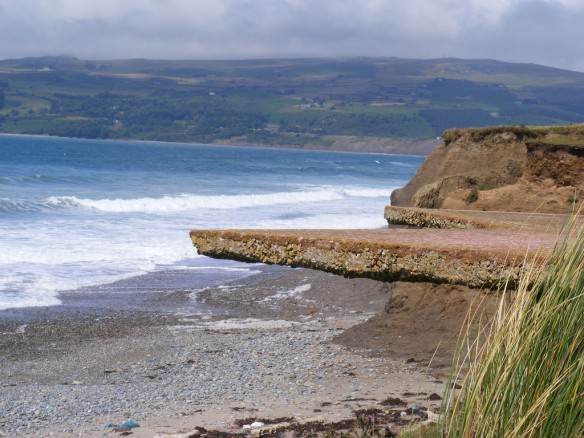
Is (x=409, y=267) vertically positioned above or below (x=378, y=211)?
above

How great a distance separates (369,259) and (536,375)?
8.10 ft

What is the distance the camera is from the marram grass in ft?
10.8

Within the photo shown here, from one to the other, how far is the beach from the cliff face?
265cm

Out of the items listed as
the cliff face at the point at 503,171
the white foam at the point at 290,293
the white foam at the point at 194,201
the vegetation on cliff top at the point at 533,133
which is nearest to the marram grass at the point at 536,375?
the cliff face at the point at 503,171

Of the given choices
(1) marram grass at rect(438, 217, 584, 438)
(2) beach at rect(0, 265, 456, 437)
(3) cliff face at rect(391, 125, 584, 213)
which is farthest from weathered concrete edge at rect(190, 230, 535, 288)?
(3) cliff face at rect(391, 125, 584, 213)

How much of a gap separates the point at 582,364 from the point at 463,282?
2.35 metres

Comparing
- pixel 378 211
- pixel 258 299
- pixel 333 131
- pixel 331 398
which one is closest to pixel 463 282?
pixel 331 398

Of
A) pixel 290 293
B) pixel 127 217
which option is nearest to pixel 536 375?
Answer: pixel 290 293

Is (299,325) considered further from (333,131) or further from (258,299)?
(333,131)

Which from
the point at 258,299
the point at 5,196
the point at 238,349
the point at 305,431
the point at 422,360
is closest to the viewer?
the point at 305,431

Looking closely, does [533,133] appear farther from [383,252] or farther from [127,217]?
[127,217]

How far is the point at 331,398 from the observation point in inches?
328

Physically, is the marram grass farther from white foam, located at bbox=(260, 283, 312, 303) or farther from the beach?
white foam, located at bbox=(260, 283, 312, 303)

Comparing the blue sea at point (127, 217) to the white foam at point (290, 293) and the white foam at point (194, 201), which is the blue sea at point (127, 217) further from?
the white foam at point (290, 293)
